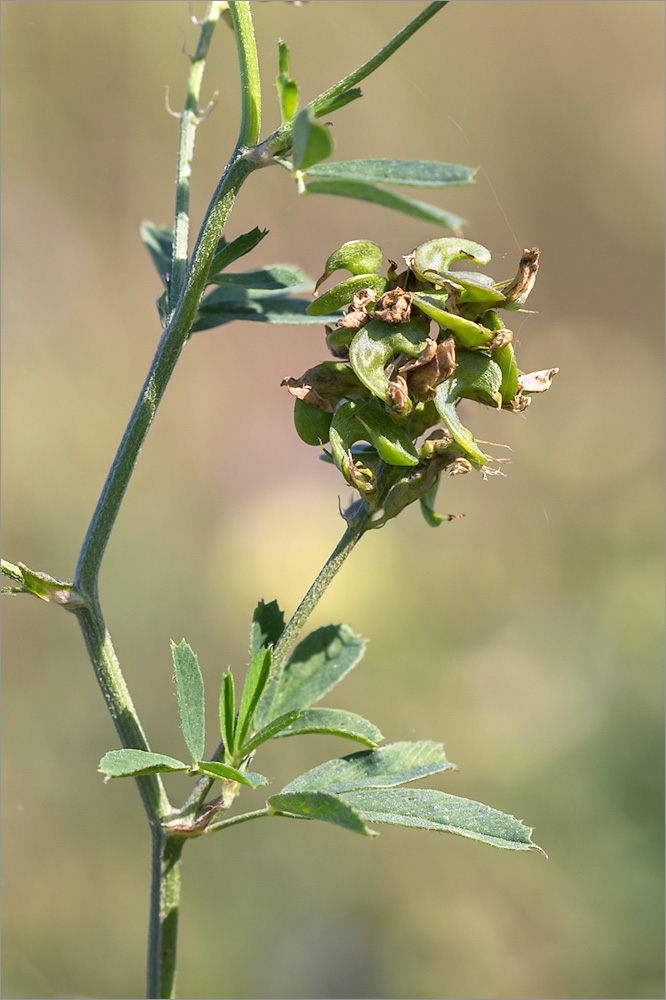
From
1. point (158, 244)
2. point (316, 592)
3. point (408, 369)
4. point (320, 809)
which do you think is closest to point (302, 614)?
point (316, 592)

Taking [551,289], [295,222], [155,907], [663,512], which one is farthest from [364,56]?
[155,907]

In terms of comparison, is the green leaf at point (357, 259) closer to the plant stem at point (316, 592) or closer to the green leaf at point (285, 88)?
the green leaf at point (285, 88)

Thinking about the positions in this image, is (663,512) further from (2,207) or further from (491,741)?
(2,207)

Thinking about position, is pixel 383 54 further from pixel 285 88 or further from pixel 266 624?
pixel 266 624

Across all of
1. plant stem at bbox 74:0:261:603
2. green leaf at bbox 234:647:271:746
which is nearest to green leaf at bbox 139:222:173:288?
plant stem at bbox 74:0:261:603

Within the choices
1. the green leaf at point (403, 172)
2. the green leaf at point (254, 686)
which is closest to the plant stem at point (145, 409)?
the green leaf at point (403, 172)

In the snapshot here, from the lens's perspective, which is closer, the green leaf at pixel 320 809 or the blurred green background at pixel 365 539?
the green leaf at pixel 320 809
